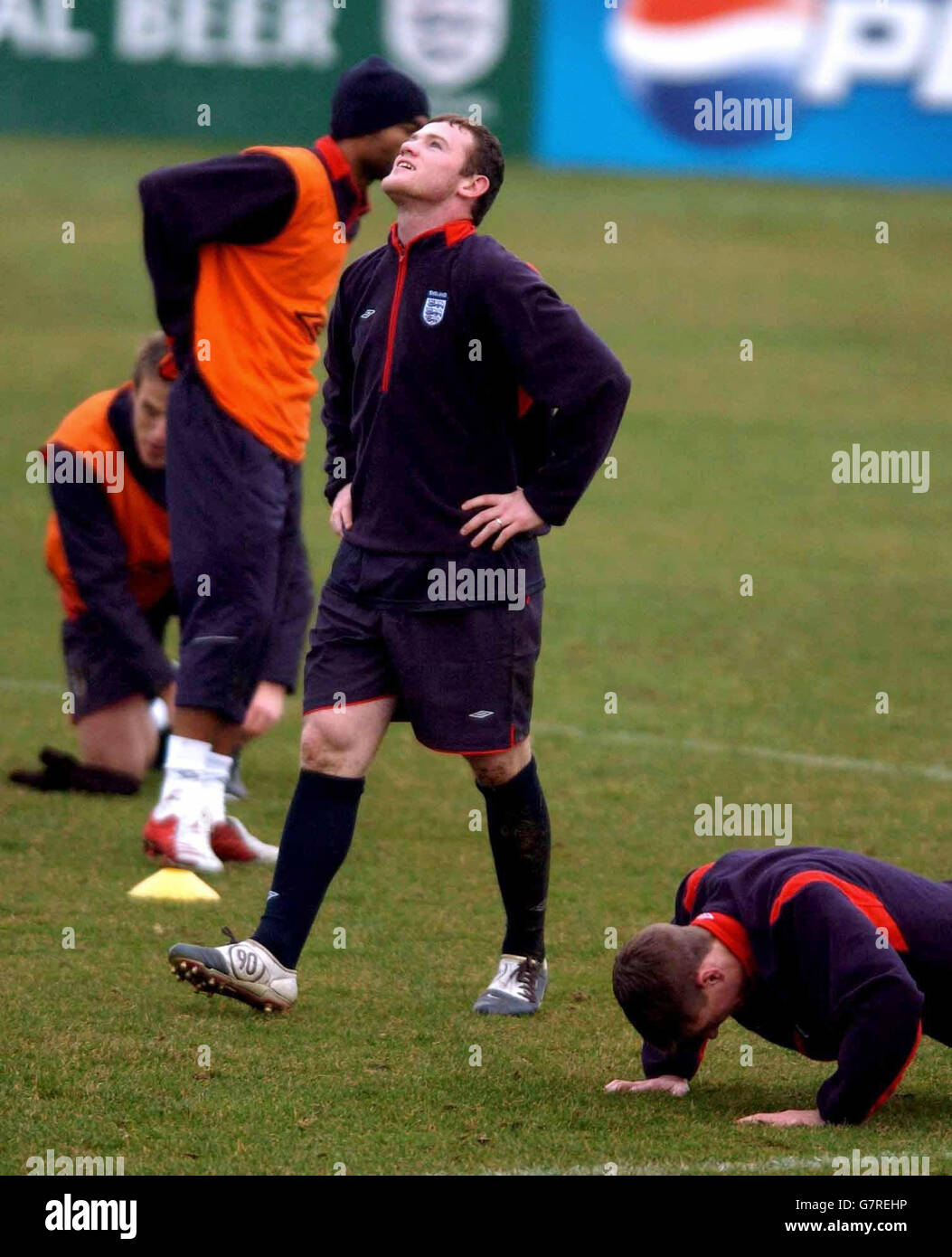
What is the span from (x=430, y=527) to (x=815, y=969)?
57.2 inches

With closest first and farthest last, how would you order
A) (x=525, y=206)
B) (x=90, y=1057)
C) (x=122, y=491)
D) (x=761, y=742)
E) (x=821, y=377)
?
(x=90, y=1057) < (x=122, y=491) < (x=761, y=742) < (x=821, y=377) < (x=525, y=206)

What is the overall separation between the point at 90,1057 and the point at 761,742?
13.8 feet

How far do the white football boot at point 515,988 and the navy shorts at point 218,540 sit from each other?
155cm

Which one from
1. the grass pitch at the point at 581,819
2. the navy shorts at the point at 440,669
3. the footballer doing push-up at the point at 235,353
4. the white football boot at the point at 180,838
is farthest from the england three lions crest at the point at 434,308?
the white football boot at the point at 180,838

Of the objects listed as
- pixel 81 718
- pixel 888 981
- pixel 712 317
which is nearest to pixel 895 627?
pixel 81 718

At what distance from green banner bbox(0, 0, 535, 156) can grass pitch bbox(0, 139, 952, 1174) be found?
5112 millimetres

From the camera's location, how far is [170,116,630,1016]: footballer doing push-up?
500 cm

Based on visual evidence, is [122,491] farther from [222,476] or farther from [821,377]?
[821,377]

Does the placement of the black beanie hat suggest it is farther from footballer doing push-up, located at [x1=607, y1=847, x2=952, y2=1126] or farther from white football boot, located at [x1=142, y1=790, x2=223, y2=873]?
footballer doing push-up, located at [x1=607, y1=847, x2=952, y2=1126]

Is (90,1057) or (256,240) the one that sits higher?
(256,240)

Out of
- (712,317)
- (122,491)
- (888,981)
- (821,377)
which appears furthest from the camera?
(712,317)

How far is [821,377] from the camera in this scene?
60.1 feet

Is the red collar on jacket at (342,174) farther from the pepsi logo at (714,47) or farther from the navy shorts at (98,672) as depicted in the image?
the pepsi logo at (714,47)
